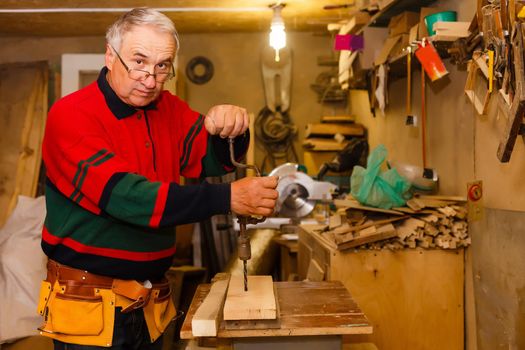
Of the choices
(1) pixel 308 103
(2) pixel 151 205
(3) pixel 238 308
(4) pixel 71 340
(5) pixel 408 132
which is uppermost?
(1) pixel 308 103

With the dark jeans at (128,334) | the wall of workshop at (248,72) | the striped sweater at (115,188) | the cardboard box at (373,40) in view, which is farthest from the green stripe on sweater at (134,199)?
the wall of workshop at (248,72)

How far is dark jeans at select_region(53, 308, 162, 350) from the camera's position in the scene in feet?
5.78

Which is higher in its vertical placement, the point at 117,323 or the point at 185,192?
the point at 185,192

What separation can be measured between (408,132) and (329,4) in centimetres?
152

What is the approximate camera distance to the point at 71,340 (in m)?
1.74

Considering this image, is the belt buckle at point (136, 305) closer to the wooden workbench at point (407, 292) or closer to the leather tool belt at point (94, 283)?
the leather tool belt at point (94, 283)

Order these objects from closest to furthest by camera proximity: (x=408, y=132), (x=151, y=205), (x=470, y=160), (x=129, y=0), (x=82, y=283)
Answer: (x=151, y=205)
(x=82, y=283)
(x=470, y=160)
(x=408, y=132)
(x=129, y=0)

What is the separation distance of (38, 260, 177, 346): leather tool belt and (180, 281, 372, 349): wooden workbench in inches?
8.4

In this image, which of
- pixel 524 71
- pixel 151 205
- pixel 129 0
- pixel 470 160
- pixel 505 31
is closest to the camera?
pixel 151 205

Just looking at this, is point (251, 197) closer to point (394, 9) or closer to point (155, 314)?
point (155, 314)

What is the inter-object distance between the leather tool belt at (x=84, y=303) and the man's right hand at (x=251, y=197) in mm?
473

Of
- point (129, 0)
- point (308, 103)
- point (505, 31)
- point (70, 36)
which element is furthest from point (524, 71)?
point (70, 36)

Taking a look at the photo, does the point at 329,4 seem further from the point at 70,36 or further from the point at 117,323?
the point at 117,323

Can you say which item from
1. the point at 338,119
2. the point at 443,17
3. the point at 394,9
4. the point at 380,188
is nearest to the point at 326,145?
the point at 338,119
